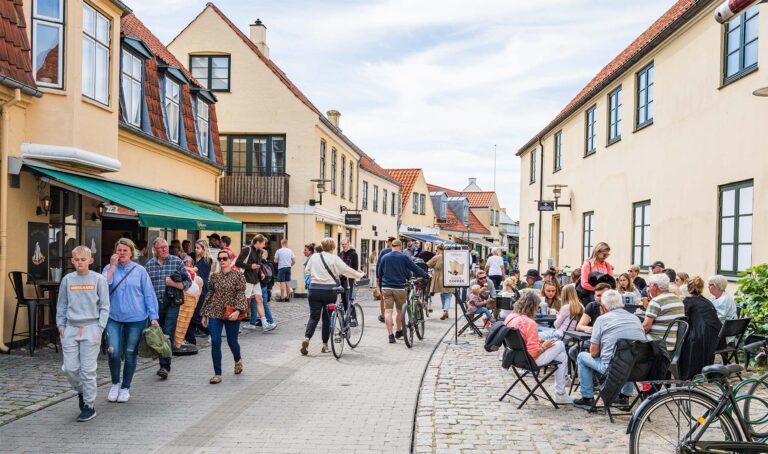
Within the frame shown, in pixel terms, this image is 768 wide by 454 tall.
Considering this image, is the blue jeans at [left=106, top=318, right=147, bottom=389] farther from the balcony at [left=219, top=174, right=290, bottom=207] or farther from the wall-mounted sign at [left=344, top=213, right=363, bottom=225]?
the wall-mounted sign at [left=344, top=213, right=363, bottom=225]

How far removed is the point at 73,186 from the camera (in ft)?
33.5

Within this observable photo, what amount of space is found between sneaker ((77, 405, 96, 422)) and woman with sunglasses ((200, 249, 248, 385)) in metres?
1.88

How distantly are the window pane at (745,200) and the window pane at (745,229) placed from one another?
11cm

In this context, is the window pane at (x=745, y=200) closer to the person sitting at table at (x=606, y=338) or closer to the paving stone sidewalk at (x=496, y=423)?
the paving stone sidewalk at (x=496, y=423)

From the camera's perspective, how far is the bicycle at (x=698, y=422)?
4680 mm

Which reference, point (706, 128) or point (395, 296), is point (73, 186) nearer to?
point (395, 296)

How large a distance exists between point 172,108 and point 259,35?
38.3 feet

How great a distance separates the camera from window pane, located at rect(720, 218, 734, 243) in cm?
1125

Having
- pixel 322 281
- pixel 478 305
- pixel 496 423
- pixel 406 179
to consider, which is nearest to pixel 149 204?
pixel 322 281

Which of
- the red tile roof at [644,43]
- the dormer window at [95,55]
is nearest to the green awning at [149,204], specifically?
the dormer window at [95,55]

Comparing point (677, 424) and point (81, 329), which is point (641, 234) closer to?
point (677, 424)

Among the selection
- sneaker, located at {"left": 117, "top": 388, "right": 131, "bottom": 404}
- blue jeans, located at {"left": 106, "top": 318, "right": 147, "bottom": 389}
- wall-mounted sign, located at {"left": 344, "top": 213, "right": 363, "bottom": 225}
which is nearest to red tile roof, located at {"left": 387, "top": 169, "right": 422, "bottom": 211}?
wall-mounted sign, located at {"left": 344, "top": 213, "right": 363, "bottom": 225}

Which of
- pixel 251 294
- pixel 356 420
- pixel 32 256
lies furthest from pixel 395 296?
pixel 32 256

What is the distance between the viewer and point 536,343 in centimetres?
734
